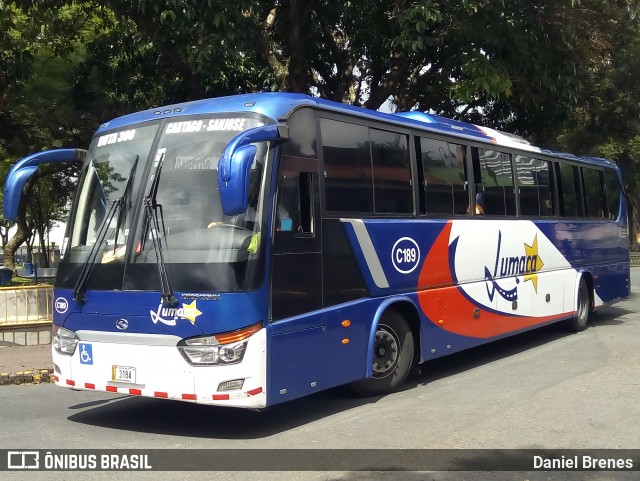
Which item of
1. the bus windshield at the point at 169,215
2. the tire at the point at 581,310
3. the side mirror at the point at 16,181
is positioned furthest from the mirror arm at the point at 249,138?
the tire at the point at 581,310

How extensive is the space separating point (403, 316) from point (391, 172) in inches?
66.5

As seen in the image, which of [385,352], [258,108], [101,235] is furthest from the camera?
[385,352]

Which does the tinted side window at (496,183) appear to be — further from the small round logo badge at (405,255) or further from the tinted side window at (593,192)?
the tinted side window at (593,192)

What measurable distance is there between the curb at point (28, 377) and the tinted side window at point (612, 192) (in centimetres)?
1134

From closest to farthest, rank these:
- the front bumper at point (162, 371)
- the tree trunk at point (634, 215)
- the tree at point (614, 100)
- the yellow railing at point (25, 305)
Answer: the front bumper at point (162, 371) → the yellow railing at point (25, 305) → the tree at point (614, 100) → the tree trunk at point (634, 215)

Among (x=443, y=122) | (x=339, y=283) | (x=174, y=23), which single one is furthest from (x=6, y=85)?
(x=339, y=283)

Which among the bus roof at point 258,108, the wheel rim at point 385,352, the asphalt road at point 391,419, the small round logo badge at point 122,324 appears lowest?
the asphalt road at point 391,419

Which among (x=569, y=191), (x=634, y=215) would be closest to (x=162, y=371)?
(x=569, y=191)

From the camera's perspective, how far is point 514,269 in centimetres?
1118

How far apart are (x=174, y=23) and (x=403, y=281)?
529cm

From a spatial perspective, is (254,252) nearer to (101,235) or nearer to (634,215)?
(101,235)

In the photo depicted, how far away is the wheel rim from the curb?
4374 millimetres

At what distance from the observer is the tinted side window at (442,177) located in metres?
9.28

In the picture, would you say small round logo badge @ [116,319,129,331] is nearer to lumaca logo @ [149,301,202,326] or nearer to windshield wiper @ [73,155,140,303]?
lumaca logo @ [149,301,202,326]
